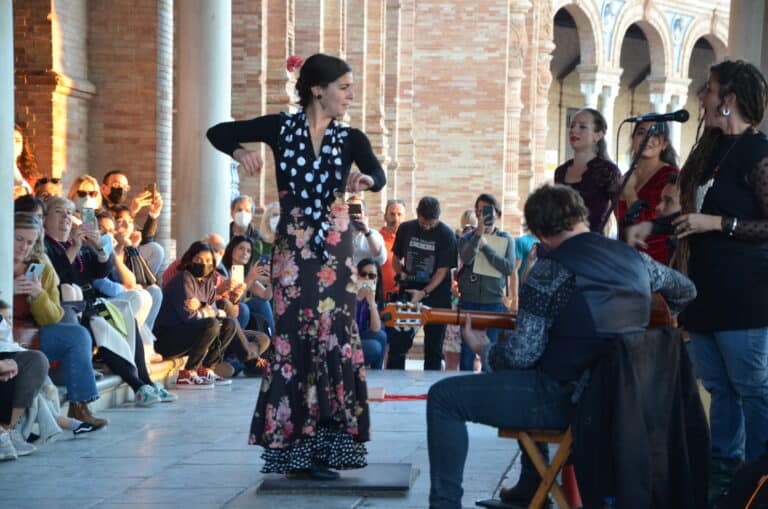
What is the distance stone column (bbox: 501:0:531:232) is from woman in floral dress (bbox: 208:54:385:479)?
913 inches

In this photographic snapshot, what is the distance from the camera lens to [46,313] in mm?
7930

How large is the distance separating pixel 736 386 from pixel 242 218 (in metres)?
8.01

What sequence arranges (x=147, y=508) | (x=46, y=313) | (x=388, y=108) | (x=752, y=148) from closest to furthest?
(x=752, y=148), (x=147, y=508), (x=46, y=313), (x=388, y=108)

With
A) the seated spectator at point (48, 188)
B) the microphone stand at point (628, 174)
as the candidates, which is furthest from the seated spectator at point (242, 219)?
the microphone stand at point (628, 174)

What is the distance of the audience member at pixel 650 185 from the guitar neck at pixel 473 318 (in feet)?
3.84

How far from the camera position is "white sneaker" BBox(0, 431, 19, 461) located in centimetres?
717

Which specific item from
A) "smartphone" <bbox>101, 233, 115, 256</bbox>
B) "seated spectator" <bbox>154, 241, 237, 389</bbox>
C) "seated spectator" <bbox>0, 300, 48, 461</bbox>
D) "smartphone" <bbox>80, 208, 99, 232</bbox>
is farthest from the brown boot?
"seated spectator" <bbox>154, 241, 237, 389</bbox>

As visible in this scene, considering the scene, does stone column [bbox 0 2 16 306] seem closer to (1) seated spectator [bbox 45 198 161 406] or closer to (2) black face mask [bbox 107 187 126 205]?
(1) seated spectator [bbox 45 198 161 406]

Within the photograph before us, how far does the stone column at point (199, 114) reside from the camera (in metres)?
11.9

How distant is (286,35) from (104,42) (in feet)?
13.9

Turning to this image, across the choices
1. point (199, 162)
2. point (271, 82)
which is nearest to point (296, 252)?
point (199, 162)

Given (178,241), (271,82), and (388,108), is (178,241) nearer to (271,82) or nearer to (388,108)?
(271,82)

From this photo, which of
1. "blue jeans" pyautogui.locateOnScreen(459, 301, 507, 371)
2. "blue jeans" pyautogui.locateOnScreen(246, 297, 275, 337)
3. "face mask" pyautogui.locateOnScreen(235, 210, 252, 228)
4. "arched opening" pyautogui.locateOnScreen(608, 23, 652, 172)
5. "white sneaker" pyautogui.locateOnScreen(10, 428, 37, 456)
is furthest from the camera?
"arched opening" pyautogui.locateOnScreen(608, 23, 652, 172)

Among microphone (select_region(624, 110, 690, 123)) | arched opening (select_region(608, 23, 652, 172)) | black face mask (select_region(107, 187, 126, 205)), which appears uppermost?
arched opening (select_region(608, 23, 652, 172))
